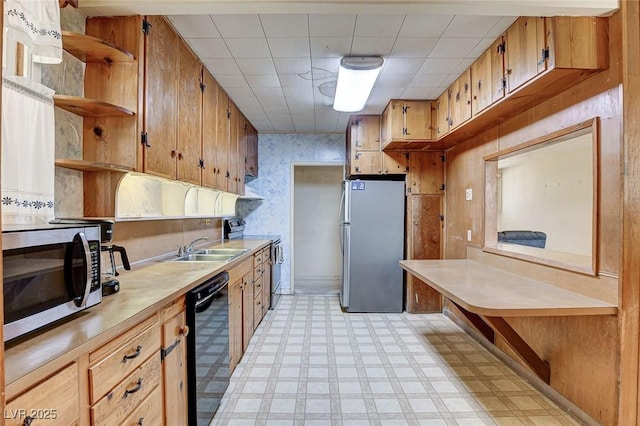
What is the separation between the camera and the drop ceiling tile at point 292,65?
2646 mm

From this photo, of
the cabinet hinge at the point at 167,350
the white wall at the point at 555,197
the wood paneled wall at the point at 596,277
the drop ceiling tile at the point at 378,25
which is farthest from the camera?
the white wall at the point at 555,197

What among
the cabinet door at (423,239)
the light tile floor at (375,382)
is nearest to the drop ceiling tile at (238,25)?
the light tile floor at (375,382)

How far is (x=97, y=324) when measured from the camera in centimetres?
116

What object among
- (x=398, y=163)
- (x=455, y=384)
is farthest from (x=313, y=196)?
(x=455, y=384)

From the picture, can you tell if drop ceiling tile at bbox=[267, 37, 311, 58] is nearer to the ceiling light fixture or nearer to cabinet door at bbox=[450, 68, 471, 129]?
the ceiling light fixture

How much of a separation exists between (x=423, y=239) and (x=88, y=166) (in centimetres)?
367

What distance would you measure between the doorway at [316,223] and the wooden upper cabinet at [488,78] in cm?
361

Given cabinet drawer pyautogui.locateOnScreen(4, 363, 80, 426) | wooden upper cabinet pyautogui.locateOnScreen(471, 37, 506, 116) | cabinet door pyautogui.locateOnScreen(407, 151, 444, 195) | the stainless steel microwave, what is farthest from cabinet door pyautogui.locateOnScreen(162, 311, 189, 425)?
cabinet door pyautogui.locateOnScreen(407, 151, 444, 195)

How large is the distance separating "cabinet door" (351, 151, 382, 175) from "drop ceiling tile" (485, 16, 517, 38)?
2062mm

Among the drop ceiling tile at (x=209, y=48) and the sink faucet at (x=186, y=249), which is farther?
the sink faucet at (x=186, y=249)

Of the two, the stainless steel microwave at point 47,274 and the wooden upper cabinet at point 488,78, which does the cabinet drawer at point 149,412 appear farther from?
the wooden upper cabinet at point 488,78

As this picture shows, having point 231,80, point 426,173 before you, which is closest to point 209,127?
point 231,80

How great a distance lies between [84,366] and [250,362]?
1965 mm

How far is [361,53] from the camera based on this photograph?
2.51 metres
